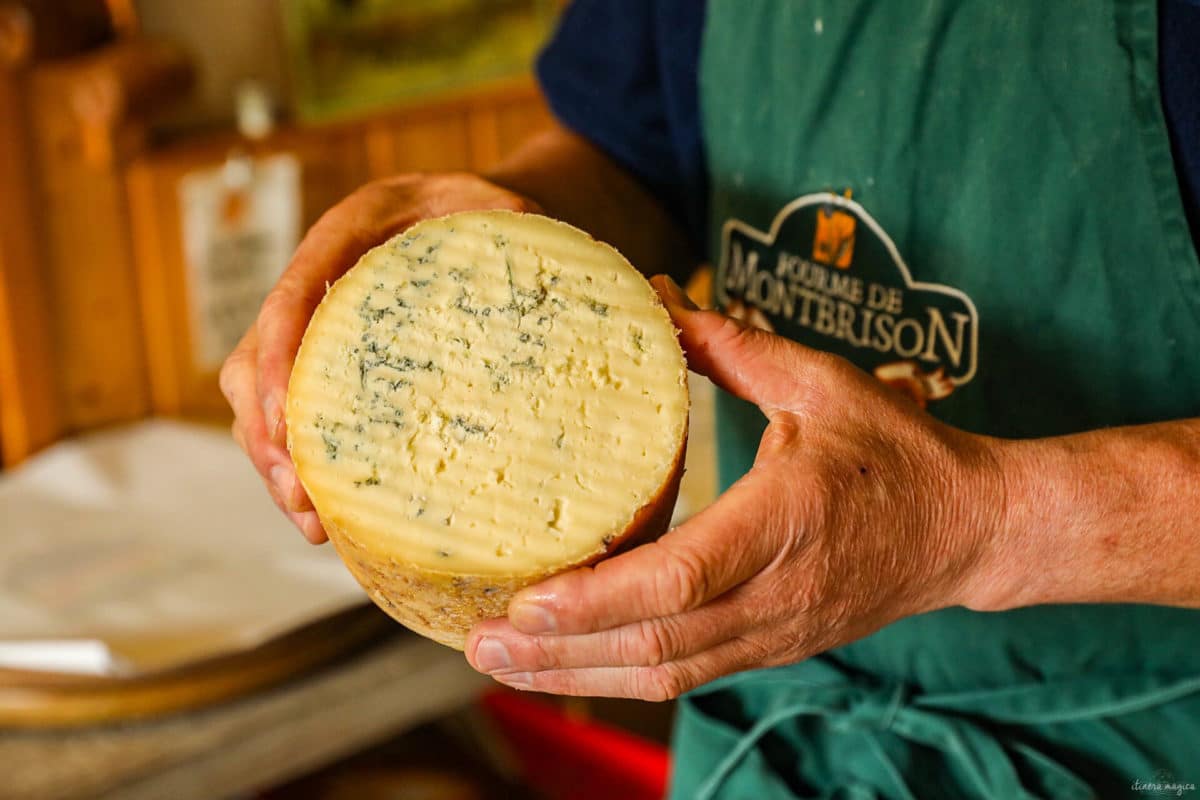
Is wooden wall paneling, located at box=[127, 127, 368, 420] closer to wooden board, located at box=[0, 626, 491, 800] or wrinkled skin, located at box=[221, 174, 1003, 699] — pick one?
wooden board, located at box=[0, 626, 491, 800]

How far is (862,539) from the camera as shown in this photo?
691mm

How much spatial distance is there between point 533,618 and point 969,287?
0.50m

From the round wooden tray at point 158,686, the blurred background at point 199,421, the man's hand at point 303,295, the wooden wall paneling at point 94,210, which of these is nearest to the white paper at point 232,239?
the blurred background at point 199,421

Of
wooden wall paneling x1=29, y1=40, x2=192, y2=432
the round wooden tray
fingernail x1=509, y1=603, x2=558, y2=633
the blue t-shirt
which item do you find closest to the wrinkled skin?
fingernail x1=509, y1=603, x2=558, y2=633

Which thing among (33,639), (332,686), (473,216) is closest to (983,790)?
(473,216)

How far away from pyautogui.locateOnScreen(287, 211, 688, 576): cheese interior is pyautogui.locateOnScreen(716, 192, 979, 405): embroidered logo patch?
27 centimetres

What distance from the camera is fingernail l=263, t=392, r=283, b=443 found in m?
0.81

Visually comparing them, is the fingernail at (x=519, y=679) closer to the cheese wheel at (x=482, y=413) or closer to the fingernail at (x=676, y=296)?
the cheese wheel at (x=482, y=413)

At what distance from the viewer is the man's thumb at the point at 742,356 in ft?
2.35

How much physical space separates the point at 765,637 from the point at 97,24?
169 centimetres

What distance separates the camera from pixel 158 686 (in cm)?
140

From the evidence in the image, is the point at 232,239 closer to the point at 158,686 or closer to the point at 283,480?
the point at 158,686

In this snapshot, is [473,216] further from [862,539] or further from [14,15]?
[14,15]

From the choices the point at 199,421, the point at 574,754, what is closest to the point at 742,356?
the point at 574,754
